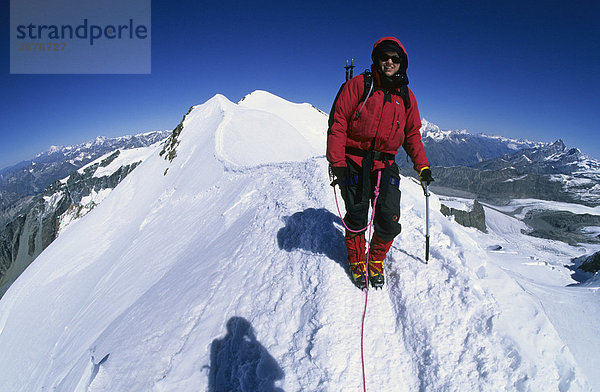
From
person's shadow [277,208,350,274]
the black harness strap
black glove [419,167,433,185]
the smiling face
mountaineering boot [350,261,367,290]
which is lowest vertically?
mountaineering boot [350,261,367,290]

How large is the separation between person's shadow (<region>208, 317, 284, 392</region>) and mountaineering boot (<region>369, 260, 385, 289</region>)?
1.94m

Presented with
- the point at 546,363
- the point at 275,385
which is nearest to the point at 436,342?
the point at 546,363

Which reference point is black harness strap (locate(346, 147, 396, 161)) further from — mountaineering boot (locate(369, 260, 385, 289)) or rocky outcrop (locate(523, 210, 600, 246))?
rocky outcrop (locate(523, 210, 600, 246))

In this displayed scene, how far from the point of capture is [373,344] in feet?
11.8

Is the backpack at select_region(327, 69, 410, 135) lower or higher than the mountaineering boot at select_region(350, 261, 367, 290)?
higher

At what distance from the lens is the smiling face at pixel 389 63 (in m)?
3.62

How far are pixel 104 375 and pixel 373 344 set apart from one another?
4908mm

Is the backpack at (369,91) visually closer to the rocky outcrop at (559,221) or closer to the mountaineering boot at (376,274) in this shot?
the mountaineering boot at (376,274)

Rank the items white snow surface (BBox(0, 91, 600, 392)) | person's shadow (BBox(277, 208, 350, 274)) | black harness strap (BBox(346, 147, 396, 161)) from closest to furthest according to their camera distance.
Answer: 1. white snow surface (BBox(0, 91, 600, 392))
2. black harness strap (BBox(346, 147, 396, 161))
3. person's shadow (BBox(277, 208, 350, 274))

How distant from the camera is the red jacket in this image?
380 cm

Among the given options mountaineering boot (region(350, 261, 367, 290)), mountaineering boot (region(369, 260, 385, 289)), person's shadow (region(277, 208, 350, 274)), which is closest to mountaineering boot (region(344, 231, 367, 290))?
mountaineering boot (region(350, 261, 367, 290))

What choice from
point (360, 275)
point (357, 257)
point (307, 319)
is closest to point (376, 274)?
point (360, 275)

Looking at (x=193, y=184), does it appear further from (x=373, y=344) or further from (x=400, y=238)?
(x=373, y=344)

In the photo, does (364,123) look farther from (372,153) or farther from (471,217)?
(471,217)
